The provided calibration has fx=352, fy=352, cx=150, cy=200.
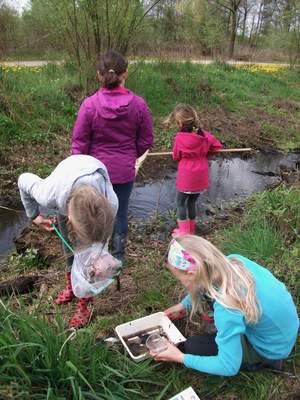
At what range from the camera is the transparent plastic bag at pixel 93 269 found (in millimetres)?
2061

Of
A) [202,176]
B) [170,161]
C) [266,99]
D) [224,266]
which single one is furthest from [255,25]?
[224,266]

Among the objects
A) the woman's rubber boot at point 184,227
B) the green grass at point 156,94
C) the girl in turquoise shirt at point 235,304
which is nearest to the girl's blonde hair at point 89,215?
the girl in turquoise shirt at point 235,304

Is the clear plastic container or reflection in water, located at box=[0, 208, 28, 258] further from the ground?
the clear plastic container

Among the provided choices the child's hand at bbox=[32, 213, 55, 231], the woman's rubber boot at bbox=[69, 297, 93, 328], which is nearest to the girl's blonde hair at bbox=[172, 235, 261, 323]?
the woman's rubber boot at bbox=[69, 297, 93, 328]

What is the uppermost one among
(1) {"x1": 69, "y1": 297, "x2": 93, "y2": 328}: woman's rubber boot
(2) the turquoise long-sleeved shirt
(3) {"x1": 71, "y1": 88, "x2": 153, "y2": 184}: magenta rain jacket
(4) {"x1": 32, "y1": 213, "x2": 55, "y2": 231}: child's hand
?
(3) {"x1": 71, "y1": 88, "x2": 153, "y2": 184}: magenta rain jacket

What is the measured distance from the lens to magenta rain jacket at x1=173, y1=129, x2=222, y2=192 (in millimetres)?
3572

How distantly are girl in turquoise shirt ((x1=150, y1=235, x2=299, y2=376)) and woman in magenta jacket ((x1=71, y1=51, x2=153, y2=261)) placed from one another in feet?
4.14

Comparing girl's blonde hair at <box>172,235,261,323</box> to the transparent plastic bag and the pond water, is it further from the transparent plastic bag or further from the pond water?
the pond water

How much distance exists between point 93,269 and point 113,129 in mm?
1194

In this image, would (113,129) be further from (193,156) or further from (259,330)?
(259,330)

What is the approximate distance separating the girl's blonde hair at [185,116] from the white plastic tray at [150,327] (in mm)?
1942

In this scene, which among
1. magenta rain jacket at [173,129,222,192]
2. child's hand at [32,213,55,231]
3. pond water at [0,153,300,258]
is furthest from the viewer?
pond water at [0,153,300,258]

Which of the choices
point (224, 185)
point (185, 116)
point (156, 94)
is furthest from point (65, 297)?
point (156, 94)

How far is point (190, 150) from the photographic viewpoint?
3.60 m
